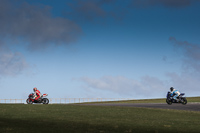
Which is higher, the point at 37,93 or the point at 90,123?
the point at 37,93

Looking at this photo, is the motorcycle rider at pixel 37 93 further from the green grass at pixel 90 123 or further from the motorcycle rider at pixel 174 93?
the motorcycle rider at pixel 174 93

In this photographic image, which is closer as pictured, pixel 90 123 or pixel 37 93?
pixel 90 123

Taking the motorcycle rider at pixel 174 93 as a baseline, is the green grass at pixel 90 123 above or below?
below

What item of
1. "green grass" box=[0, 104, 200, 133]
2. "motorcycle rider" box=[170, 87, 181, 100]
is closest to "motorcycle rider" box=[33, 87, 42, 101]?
"green grass" box=[0, 104, 200, 133]

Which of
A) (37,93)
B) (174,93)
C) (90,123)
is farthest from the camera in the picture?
(174,93)

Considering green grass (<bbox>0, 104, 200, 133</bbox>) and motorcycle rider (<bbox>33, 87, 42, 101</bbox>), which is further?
motorcycle rider (<bbox>33, 87, 42, 101</bbox>)

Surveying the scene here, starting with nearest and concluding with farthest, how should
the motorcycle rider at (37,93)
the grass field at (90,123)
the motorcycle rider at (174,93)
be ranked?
1. the grass field at (90,123)
2. the motorcycle rider at (37,93)
3. the motorcycle rider at (174,93)

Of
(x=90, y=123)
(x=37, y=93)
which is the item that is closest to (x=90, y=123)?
(x=90, y=123)

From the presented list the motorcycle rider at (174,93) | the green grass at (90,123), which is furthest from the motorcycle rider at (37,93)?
the motorcycle rider at (174,93)

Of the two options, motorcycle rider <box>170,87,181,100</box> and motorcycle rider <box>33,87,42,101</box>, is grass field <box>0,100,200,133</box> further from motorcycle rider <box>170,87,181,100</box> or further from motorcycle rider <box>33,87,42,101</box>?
motorcycle rider <box>170,87,181,100</box>

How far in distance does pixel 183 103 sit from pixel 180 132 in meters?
24.8

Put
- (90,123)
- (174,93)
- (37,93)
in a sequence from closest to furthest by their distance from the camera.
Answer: (90,123), (37,93), (174,93)

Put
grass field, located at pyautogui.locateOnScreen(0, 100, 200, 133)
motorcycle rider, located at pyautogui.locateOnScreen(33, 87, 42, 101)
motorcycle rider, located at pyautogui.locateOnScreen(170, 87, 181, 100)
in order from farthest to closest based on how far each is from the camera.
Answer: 1. motorcycle rider, located at pyautogui.locateOnScreen(170, 87, 181, 100)
2. motorcycle rider, located at pyautogui.locateOnScreen(33, 87, 42, 101)
3. grass field, located at pyautogui.locateOnScreen(0, 100, 200, 133)

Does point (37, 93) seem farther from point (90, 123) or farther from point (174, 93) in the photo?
point (90, 123)
